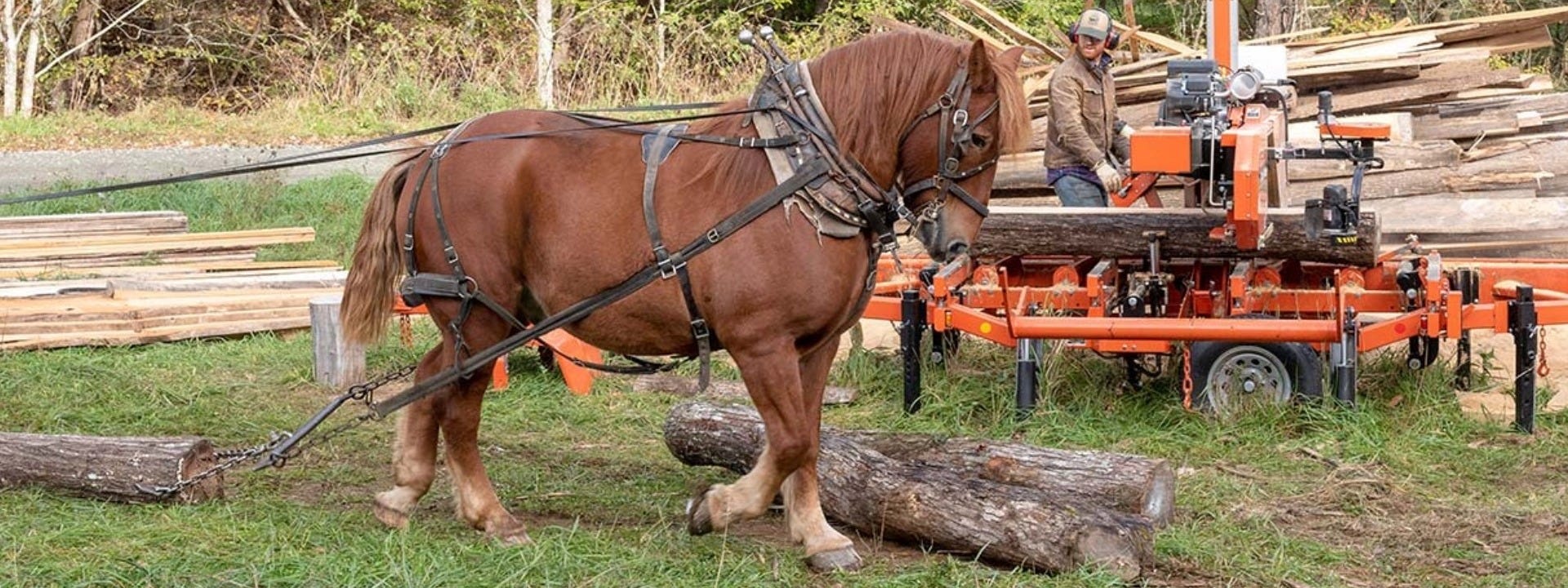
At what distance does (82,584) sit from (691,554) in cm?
186

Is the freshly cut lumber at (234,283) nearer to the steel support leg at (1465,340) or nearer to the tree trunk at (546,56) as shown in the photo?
the steel support leg at (1465,340)

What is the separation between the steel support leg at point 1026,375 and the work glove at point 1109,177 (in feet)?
3.00

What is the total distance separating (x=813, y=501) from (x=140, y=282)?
7151 mm

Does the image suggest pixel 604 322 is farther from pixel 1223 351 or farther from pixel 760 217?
pixel 1223 351

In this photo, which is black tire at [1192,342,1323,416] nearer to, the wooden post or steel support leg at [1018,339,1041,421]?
steel support leg at [1018,339,1041,421]

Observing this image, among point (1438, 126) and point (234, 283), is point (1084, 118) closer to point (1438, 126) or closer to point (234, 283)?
point (1438, 126)

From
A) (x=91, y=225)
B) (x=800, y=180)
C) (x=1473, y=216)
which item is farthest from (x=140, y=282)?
(x=1473, y=216)

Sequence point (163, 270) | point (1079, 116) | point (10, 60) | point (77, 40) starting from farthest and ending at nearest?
point (77, 40) < point (10, 60) < point (163, 270) < point (1079, 116)

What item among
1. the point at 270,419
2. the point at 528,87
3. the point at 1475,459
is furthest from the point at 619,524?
the point at 528,87

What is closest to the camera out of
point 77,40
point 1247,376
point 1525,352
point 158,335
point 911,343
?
point 1525,352

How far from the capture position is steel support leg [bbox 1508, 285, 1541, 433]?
7641 mm

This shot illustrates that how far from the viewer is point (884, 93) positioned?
5.55m

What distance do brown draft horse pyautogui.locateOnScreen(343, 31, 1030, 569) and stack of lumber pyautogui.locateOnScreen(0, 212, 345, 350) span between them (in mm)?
4660

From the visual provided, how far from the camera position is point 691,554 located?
18.8 feet
